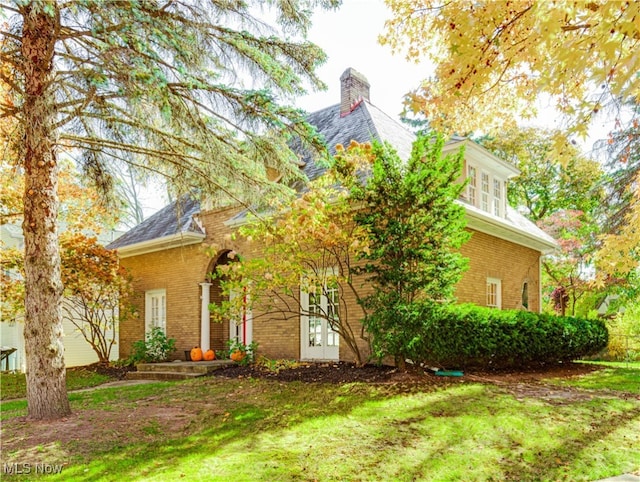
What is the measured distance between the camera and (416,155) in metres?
9.26

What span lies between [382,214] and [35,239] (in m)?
5.67

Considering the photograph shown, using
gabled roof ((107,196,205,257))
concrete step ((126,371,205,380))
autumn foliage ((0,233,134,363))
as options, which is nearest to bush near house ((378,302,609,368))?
concrete step ((126,371,205,380))

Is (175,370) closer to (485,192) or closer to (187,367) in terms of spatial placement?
(187,367)

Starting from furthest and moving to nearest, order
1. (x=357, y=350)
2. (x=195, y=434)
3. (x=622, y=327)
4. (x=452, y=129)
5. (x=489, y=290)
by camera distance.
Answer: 1. (x=622, y=327)
2. (x=489, y=290)
3. (x=357, y=350)
4. (x=452, y=129)
5. (x=195, y=434)

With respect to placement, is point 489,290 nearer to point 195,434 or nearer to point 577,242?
point 577,242

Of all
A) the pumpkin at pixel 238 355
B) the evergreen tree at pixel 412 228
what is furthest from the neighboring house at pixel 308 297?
the evergreen tree at pixel 412 228

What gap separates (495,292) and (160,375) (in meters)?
8.96

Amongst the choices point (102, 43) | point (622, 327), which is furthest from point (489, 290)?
point (102, 43)

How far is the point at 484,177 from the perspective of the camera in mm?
13797

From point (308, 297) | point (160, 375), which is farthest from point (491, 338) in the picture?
point (160, 375)

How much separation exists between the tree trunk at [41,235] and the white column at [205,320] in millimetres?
7098

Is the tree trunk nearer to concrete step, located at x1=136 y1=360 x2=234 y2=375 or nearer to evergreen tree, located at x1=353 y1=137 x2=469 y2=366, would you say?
concrete step, located at x1=136 y1=360 x2=234 y2=375

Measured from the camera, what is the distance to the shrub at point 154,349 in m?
14.1

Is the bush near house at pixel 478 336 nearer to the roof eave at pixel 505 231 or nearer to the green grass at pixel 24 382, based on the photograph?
the roof eave at pixel 505 231
